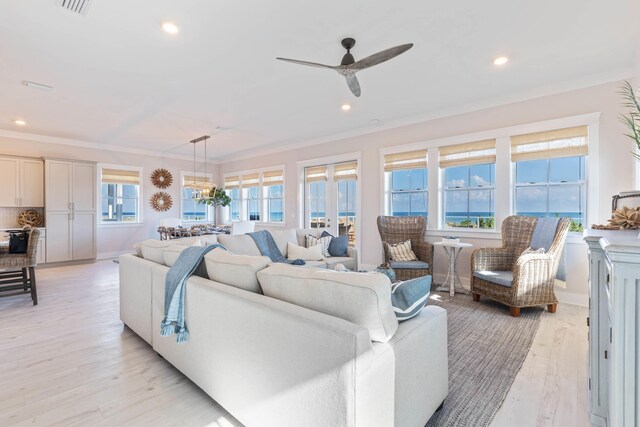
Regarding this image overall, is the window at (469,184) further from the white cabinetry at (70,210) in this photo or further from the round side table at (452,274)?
the white cabinetry at (70,210)

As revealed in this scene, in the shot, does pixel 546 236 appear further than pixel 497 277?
Yes

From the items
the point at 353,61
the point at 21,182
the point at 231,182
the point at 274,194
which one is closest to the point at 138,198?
the point at 21,182

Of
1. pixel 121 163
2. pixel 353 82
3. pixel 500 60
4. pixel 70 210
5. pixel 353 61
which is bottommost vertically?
pixel 70 210

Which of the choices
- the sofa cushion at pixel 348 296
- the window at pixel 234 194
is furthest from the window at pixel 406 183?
the window at pixel 234 194

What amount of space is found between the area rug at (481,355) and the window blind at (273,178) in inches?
184

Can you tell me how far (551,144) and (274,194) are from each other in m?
5.65

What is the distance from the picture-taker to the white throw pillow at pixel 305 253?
418 cm

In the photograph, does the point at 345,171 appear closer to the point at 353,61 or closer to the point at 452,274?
the point at 452,274

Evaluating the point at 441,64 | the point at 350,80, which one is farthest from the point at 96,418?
the point at 441,64

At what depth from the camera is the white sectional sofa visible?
3.67 ft

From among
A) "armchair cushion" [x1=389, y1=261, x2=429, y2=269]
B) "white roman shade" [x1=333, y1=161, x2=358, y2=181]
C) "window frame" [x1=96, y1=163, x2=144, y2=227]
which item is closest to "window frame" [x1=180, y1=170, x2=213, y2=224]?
"window frame" [x1=96, y1=163, x2=144, y2=227]

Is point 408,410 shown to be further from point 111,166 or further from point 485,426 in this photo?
point 111,166

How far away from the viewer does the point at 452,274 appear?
13.8ft

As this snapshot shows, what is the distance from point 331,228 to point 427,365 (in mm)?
4944
